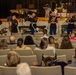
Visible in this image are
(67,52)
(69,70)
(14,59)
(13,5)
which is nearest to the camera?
(69,70)

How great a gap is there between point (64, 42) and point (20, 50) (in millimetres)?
1239

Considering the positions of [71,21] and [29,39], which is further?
[71,21]

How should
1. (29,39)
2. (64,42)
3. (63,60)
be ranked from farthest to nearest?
(29,39) < (64,42) < (63,60)

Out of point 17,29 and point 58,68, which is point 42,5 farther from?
point 58,68

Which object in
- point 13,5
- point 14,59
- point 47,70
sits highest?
point 13,5

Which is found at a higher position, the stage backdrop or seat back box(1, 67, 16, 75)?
the stage backdrop

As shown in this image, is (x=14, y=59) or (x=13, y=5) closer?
(x=14, y=59)

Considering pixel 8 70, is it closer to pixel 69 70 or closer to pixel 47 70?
pixel 47 70

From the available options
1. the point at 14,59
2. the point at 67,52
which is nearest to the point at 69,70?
the point at 14,59

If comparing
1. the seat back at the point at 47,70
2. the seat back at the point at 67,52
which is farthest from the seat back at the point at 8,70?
the seat back at the point at 67,52

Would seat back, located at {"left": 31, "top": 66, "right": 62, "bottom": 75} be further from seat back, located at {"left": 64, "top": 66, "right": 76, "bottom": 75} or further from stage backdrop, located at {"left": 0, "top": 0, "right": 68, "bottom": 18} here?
stage backdrop, located at {"left": 0, "top": 0, "right": 68, "bottom": 18}

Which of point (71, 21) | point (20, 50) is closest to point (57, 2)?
point (71, 21)

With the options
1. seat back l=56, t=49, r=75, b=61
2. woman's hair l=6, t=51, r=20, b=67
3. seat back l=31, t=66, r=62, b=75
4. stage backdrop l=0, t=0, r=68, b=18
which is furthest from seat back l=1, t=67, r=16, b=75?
stage backdrop l=0, t=0, r=68, b=18

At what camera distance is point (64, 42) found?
9.24m
